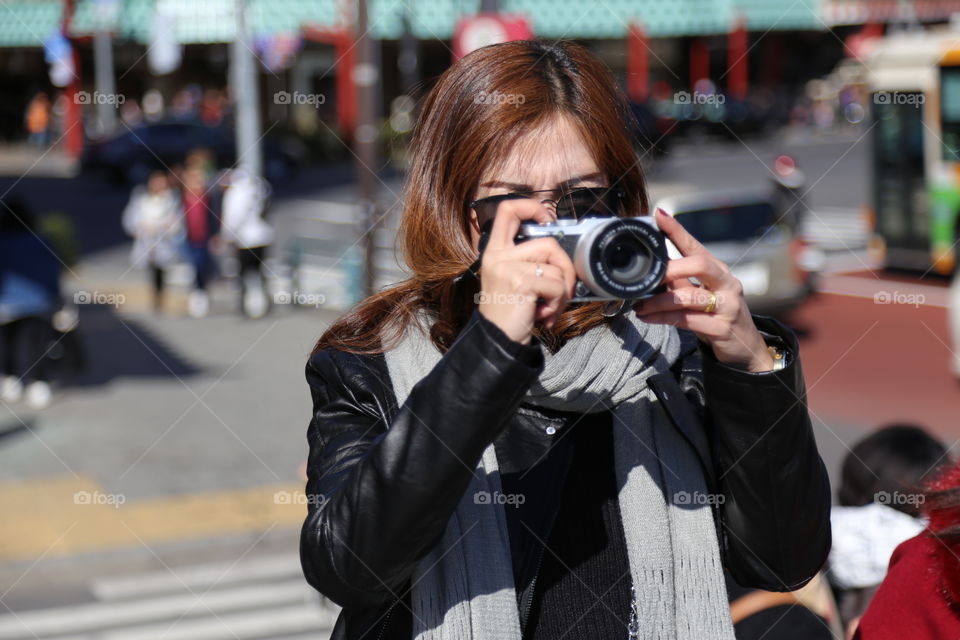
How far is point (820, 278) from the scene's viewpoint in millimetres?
14805

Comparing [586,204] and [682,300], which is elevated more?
[586,204]

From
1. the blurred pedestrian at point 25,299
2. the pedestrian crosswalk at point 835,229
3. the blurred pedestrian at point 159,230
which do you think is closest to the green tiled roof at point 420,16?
the pedestrian crosswalk at point 835,229

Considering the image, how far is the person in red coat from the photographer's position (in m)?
1.65

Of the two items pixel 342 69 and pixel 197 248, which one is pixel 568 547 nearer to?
pixel 197 248

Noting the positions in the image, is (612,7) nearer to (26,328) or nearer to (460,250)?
(26,328)

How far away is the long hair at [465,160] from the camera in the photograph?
1.68 metres

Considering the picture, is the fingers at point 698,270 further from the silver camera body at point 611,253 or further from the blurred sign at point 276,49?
the blurred sign at point 276,49

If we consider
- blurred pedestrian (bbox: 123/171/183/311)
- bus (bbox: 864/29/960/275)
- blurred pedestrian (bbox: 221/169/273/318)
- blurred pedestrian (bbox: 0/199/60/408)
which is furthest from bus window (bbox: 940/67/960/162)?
blurred pedestrian (bbox: 0/199/60/408)

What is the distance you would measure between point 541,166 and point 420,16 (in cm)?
3336

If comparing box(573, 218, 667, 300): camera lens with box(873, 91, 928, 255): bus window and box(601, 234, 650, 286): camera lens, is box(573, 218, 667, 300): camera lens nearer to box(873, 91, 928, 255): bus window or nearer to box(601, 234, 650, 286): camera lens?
box(601, 234, 650, 286): camera lens

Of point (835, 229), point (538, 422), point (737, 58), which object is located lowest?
point (835, 229)

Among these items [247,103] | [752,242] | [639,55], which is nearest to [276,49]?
[639,55]

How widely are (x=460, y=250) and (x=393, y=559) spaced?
1.52 feet

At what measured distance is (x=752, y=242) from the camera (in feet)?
36.8
